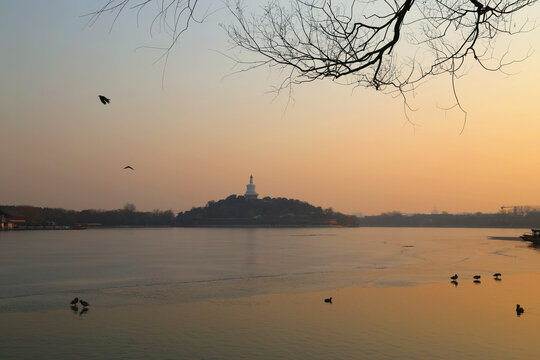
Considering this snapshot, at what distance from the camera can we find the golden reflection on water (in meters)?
11.6

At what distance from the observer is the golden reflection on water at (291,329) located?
11578 millimetres

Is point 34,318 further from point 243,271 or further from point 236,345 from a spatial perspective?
point 243,271

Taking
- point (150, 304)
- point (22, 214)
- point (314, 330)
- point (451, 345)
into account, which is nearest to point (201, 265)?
point (150, 304)

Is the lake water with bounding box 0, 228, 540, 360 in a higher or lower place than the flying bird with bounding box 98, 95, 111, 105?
lower

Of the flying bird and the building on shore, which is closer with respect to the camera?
the flying bird

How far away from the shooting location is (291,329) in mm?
13758

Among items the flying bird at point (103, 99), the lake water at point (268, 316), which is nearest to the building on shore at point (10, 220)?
the lake water at point (268, 316)

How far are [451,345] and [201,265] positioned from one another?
23105 millimetres

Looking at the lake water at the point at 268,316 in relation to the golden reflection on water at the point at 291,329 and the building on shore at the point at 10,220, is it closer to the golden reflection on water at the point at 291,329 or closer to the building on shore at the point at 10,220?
the golden reflection on water at the point at 291,329

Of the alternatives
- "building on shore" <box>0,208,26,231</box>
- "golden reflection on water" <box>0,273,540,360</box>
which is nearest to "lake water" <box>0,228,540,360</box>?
"golden reflection on water" <box>0,273,540,360</box>

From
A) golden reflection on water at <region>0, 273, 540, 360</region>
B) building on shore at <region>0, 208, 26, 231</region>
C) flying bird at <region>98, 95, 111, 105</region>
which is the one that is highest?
building on shore at <region>0, 208, 26, 231</region>

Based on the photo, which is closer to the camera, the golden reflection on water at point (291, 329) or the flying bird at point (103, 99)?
the flying bird at point (103, 99)

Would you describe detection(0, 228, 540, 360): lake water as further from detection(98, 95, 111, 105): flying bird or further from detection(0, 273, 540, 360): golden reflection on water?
detection(98, 95, 111, 105): flying bird

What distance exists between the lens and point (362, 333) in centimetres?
1329
